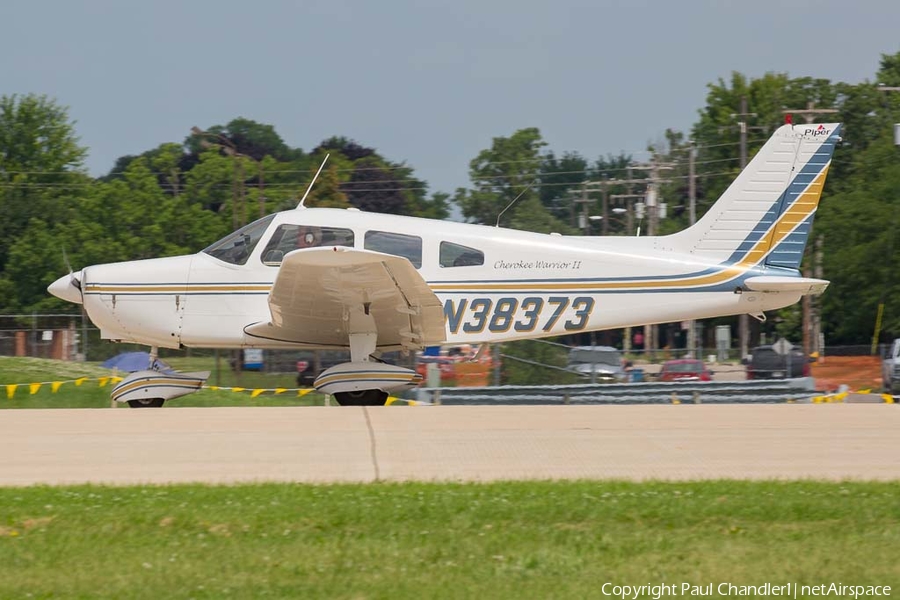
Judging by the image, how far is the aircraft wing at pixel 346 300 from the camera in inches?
420

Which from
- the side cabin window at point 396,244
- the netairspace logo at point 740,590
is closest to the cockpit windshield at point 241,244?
the side cabin window at point 396,244

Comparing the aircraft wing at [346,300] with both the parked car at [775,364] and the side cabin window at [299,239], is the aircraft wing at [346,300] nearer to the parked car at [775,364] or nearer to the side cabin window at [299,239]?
the side cabin window at [299,239]

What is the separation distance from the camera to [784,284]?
12.1 m

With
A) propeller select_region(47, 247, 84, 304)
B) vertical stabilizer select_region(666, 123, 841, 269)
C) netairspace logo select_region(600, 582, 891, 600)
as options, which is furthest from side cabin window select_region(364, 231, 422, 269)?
netairspace logo select_region(600, 582, 891, 600)

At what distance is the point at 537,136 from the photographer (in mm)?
67000

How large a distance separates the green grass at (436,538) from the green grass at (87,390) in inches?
402

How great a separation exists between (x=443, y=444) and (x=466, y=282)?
3.86 meters

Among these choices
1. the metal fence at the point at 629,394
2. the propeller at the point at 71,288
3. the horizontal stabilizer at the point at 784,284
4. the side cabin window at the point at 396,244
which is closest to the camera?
the side cabin window at the point at 396,244

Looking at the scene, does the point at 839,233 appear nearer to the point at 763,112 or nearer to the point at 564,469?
the point at 763,112

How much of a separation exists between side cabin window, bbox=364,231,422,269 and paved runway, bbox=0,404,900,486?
2130 millimetres

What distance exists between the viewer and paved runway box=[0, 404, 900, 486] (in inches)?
291

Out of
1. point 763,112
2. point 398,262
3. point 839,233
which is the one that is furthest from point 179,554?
point 763,112

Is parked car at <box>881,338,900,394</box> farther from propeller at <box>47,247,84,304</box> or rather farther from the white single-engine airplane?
propeller at <box>47,247,84,304</box>

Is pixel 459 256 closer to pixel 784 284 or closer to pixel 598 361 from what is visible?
pixel 784 284
